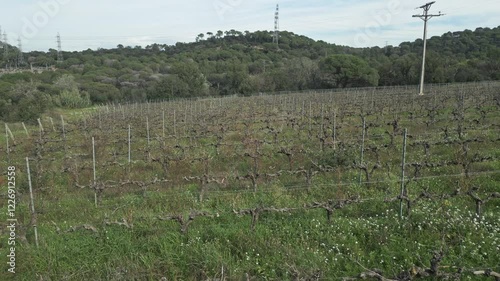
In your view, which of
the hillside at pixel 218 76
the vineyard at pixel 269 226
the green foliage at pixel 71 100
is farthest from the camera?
the hillside at pixel 218 76

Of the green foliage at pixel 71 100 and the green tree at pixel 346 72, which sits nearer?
the green foliage at pixel 71 100

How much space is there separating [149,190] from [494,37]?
88207 millimetres

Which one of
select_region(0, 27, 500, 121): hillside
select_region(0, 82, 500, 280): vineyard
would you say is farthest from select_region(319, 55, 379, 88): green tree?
select_region(0, 82, 500, 280): vineyard

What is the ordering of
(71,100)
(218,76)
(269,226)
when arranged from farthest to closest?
(218,76) < (71,100) < (269,226)

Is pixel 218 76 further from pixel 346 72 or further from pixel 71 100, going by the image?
pixel 71 100

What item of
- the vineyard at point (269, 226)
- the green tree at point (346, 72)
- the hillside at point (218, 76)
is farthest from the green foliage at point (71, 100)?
the vineyard at point (269, 226)

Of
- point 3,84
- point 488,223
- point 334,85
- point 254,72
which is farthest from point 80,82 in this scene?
point 488,223

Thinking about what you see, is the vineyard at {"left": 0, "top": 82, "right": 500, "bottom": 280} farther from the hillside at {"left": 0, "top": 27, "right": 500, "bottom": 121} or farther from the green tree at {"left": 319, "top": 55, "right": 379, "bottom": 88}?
the green tree at {"left": 319, "top": 55, "right": 379, "bottom": 88}

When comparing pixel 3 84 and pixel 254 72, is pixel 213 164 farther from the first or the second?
pixel 254 72

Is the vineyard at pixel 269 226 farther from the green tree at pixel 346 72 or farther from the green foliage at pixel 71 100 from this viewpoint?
the green tree at pixel 346 72

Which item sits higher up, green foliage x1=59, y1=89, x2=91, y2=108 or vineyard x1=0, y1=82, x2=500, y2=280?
green foliage x1=59, y1=89, x2=91, y2=108

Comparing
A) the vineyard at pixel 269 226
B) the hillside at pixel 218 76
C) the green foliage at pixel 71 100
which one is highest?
the hillside at pixel 218 76

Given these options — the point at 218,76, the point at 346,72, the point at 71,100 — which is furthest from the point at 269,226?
the point at 218,76

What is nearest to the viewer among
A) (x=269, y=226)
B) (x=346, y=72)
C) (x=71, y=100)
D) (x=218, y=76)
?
(x=269, y=226)
